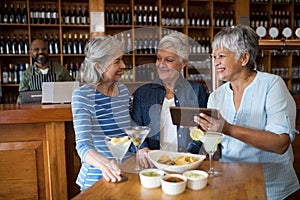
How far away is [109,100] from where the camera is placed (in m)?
1.38

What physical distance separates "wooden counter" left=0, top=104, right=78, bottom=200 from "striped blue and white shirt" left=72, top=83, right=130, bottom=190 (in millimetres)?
646

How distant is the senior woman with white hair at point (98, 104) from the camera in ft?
4.09

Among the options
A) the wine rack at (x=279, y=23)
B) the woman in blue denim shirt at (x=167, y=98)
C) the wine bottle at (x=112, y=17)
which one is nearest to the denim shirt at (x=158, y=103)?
the woman in blue denim shirt at (x=167, y=98)

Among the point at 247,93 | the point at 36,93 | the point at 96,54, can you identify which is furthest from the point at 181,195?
the point at 36,93

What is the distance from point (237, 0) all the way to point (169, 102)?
359 centimetres

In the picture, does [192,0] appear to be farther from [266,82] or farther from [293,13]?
[266,82]

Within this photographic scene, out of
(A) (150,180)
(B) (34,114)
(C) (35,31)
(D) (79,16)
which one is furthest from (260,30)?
(C) (35,31)

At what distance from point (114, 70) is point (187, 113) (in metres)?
0.46

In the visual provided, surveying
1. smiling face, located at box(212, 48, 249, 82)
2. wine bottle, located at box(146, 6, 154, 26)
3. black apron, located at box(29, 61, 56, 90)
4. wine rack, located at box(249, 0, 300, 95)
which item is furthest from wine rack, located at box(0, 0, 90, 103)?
smiling face, located at box(212, 48, 249, 82)

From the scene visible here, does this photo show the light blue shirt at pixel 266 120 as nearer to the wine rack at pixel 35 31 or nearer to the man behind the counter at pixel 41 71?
the man behind the counter at pixel 41 71

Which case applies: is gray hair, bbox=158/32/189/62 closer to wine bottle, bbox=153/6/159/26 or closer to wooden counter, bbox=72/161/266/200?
wooden counter, bbox=72/161/266/200

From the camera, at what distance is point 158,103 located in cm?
151

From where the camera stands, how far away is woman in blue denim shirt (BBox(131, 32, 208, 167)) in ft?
4.78

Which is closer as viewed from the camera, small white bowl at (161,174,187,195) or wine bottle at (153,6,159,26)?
small white bowl at (161,174,187,195)
